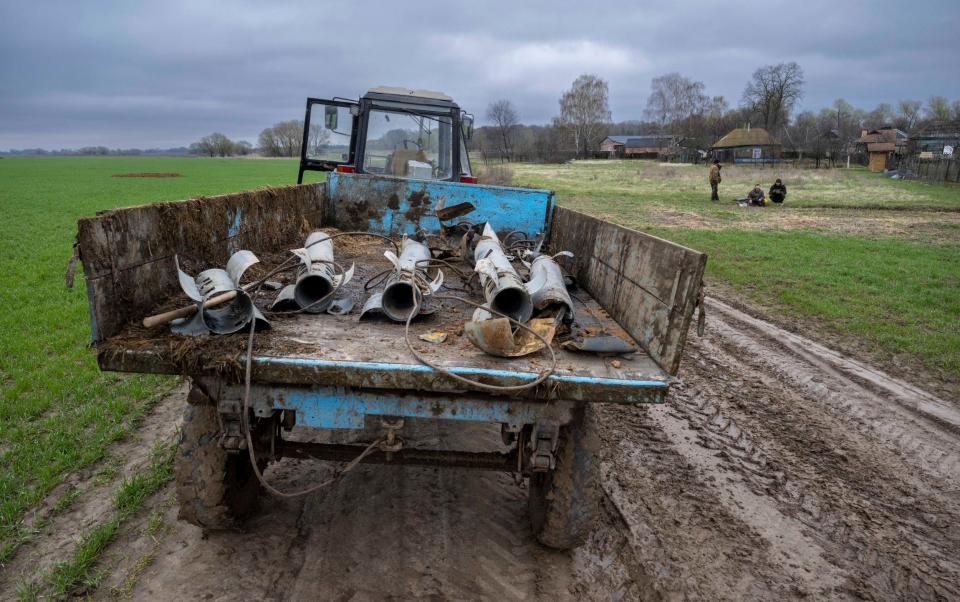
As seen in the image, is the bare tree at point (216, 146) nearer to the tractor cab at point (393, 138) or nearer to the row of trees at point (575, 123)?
the row of trees at point (575, 123)

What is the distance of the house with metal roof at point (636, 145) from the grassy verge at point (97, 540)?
268 feet

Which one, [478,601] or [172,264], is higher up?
[172,264]

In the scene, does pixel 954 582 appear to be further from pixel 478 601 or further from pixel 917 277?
pixel 917 277

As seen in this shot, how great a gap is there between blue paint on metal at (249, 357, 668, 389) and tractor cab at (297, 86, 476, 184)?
19.1 ft

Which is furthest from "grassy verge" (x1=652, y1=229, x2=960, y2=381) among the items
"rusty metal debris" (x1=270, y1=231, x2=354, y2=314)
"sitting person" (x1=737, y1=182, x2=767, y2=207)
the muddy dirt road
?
"sitting person" (x1=737, y1=182, x2=767, y2=207)

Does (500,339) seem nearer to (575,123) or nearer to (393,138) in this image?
(393,138)

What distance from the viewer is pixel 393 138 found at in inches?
324

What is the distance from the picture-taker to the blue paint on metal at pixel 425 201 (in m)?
6.11

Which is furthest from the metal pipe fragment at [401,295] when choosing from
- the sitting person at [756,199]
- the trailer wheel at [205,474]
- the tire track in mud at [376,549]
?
the sitting person at [756,199]

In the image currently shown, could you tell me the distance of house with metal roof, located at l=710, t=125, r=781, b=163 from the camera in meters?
59.4

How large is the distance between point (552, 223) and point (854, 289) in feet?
19.5

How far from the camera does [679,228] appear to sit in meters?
16.9

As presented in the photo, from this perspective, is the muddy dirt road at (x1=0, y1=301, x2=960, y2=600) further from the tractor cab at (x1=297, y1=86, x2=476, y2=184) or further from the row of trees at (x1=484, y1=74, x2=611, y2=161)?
the row of trees at (x1=484, y1=74, x2=611, y2=161)

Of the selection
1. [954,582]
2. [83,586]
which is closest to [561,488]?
[954,582]
